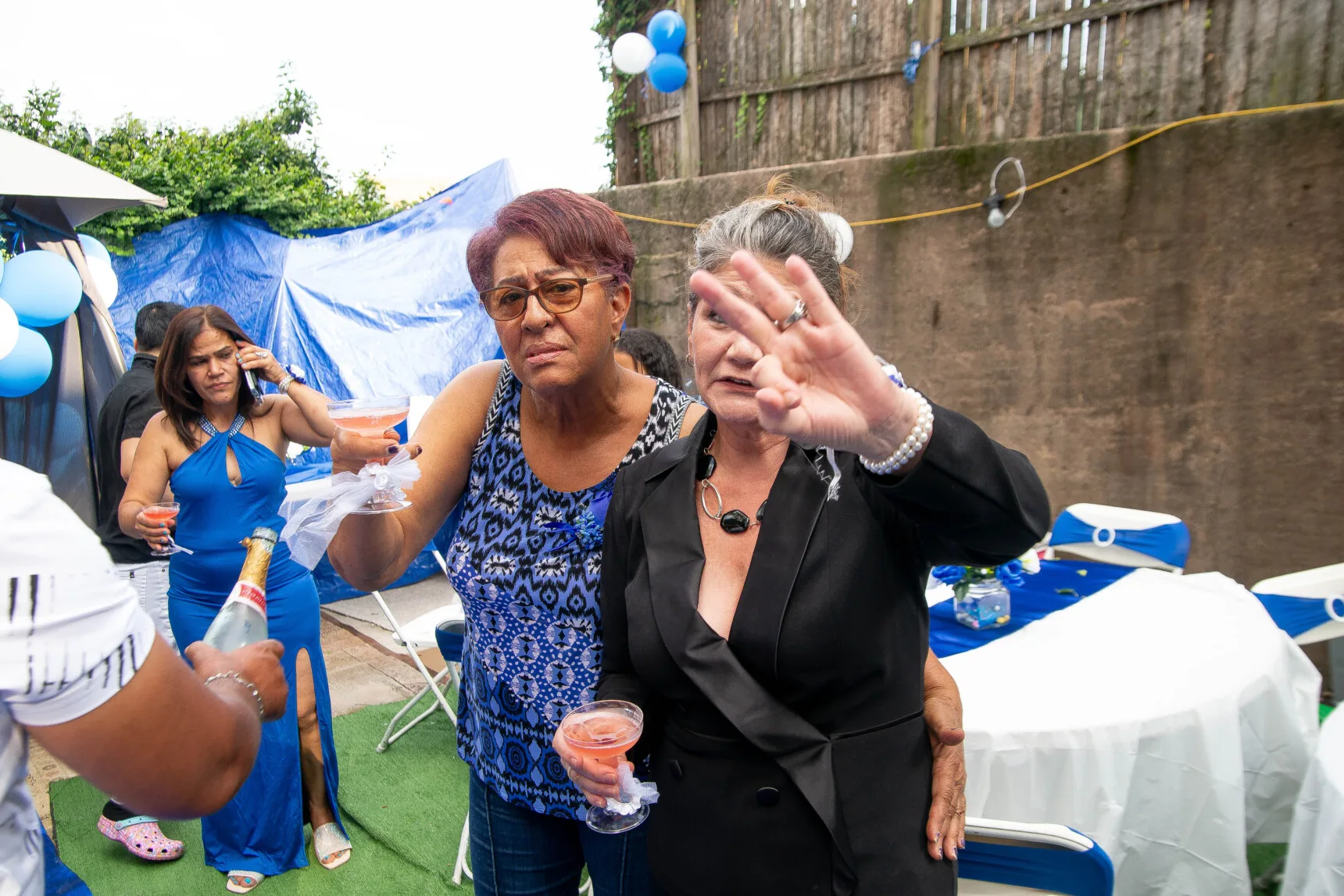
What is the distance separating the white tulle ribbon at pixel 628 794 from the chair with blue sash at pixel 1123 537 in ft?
10.6

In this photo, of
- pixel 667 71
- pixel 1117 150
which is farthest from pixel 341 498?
pixel 667 71

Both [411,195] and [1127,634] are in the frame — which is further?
[411,195]

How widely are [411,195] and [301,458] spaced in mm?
51918

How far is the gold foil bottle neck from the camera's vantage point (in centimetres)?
151

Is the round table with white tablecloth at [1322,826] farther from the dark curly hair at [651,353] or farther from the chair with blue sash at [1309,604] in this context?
the dark curly hair at [651,353]

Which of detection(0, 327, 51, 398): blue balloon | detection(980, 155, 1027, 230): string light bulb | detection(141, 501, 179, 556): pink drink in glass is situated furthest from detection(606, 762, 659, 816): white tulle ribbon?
detection(0, 327, 51, 398): blue balloon

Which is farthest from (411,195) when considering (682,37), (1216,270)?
(1216,270)

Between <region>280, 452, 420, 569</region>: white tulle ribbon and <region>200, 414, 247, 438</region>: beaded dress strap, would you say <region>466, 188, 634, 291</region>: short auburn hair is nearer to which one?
<region>280, 452, 420, 569</region>: white tulle ribbon

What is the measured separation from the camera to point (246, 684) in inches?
49.7

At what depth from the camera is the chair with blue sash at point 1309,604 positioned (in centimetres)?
321

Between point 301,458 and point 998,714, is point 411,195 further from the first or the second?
point 998,714

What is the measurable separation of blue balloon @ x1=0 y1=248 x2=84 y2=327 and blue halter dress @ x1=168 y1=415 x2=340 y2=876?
264cm

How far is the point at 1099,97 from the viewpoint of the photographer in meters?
4.99

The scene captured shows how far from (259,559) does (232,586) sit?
209 centimetres
